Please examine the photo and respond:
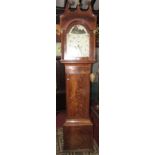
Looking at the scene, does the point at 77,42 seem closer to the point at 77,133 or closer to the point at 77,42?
the point at 77,42

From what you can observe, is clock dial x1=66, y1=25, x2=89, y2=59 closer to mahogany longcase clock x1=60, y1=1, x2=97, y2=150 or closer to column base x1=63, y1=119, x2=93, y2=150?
mahogany longcase clock x1=60, y1=1, x2=97, y2=150

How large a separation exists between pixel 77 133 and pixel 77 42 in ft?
3.27

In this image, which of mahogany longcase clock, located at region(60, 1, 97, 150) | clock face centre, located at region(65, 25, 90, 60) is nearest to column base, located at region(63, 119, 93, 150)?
mahogany longcase clock, located at region(60, 1, 97, 150)

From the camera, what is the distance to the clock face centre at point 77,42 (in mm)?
2100

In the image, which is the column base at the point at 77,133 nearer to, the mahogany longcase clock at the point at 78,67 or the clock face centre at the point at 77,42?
the mahogany longcase clock at the point at 78,67

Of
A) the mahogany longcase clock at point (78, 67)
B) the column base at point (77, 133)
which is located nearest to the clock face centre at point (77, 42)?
the mahogany longcase clock at point (78, 67)

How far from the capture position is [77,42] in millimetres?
2102

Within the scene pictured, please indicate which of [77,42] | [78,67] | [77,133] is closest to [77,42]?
[77,42]

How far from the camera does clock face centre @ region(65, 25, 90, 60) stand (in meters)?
2.10

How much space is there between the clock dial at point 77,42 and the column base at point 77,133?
0.72 metres
